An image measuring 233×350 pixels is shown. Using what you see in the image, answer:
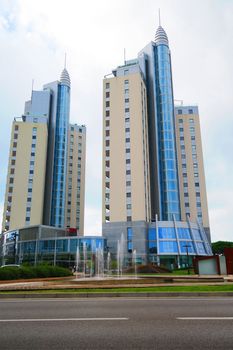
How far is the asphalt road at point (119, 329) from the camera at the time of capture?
19.4 ft

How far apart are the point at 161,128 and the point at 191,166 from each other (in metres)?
18.4

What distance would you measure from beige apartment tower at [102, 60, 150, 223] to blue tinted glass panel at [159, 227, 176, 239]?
466cm

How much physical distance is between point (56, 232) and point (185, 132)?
51041 millimetres

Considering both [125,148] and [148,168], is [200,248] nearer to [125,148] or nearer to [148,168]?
[148,168]

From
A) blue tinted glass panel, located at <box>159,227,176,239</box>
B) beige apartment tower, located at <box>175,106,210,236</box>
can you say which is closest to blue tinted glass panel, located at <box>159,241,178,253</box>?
blue tinted glass panel, located at <box>159,227,176,239</box>

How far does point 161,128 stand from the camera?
92062mm

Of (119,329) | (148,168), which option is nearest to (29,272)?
(119,329)

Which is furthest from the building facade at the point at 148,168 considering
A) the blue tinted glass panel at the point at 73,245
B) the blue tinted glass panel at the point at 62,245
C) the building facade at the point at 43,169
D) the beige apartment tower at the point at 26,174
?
the beige apartment tower at the point at 26,174

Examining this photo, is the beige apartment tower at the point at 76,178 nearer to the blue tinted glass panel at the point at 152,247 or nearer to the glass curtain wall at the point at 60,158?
the glass curtain wall at the point at 60,158

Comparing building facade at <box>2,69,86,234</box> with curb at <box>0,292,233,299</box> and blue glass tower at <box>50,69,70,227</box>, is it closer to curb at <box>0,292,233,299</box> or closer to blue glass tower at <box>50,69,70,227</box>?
blue glass tower at <box>50,69,70,227</box>

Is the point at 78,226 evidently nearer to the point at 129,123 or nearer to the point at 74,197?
the point at 74,197

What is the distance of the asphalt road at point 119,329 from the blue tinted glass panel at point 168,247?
2583 inches

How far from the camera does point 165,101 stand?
3671 inches

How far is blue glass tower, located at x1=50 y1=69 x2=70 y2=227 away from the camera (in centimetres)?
10512
